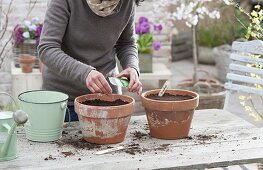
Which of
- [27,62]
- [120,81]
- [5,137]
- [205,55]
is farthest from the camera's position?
[205,55]

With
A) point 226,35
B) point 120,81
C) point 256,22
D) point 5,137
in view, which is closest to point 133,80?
point 120,81

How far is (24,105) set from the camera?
2.07 metres

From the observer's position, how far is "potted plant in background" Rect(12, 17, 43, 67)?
4289mm

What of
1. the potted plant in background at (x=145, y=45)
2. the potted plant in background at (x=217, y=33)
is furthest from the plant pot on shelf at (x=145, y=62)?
the potted plant in background at (x=217, y=33)

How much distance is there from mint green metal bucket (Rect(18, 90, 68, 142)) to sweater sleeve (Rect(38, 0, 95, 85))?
0.12 meters

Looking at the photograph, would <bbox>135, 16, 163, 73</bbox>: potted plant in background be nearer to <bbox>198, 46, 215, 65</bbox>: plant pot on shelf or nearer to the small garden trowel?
the small garden trowel

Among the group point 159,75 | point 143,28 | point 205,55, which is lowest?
point 205,55

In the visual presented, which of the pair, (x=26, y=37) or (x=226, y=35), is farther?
(x=226, y=35)

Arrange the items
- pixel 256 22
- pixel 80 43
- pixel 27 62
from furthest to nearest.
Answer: pixel 27 62
pixel 256 22
pixel 80 43

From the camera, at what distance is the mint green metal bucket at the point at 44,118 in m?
2.05

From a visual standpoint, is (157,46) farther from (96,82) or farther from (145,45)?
(96,82)

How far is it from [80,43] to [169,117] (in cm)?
52

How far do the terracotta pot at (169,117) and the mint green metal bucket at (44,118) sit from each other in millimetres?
337

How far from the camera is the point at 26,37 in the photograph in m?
4.27
